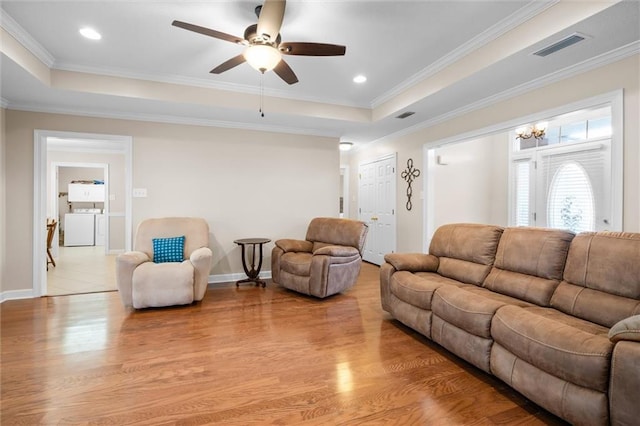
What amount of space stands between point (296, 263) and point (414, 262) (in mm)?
1586

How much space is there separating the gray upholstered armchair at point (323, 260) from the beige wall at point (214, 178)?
715 millimetres

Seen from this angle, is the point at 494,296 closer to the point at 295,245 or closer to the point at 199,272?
the point at 295,245

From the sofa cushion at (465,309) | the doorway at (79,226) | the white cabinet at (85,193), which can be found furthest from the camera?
the white cabinet at (85,193)

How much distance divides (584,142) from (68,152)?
10.4m

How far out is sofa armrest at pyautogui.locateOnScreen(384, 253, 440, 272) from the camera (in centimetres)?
317

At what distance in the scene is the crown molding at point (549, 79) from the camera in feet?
8.39

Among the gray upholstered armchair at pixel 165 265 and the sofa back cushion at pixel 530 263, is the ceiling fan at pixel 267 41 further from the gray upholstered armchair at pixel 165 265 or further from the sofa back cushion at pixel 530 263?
the gray upholstered armchair at pixel 165 265

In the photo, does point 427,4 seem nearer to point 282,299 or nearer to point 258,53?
point 258,53

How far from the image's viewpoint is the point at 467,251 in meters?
2.99

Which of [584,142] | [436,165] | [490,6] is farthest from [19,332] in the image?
[584,142]

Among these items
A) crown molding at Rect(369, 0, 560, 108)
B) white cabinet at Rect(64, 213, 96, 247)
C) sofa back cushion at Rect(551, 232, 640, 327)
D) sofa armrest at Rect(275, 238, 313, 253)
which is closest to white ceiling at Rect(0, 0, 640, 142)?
crown molding at Rect(369, 0, 560, 108)

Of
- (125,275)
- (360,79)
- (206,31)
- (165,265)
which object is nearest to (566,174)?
(360,79)

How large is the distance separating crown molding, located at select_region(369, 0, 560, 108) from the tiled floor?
5.00m

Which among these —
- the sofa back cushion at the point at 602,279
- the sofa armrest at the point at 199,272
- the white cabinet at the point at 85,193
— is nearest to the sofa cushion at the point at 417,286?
the sofa back cushion at the point at 602,279
